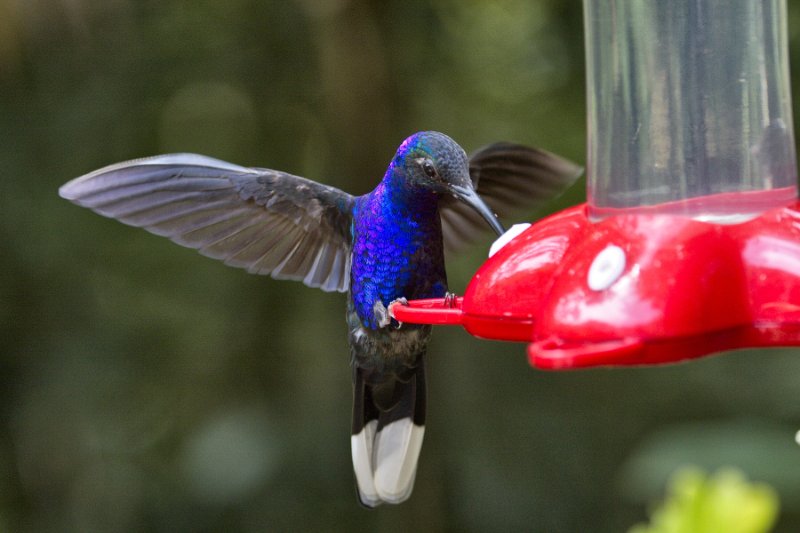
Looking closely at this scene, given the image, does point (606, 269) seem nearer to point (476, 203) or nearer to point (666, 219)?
point (666, 219)

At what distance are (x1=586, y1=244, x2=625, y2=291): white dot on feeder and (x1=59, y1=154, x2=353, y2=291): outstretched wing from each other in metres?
1.41

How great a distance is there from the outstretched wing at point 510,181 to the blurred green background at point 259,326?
879 millimetres

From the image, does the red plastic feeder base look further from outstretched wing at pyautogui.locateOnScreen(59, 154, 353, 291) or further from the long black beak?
outstretched wing at pyautogui.locateOnScreen(59, 154, 353, 291)

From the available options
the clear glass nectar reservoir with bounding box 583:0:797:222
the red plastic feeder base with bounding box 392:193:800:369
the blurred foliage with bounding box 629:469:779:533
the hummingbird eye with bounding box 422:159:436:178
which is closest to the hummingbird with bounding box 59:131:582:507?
the hummingbird eye with bounding box 422:159:436:178

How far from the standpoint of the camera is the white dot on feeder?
60.5 inches

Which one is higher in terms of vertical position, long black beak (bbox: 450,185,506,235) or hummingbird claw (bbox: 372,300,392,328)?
long black beak (bbox: 450,185,506,235)

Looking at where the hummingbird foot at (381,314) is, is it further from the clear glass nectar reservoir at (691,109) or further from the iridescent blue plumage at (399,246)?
the clear glass nectar reservoir at (691,109)

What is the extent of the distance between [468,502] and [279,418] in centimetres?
81

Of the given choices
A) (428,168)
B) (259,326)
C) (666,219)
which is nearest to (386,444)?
(428,168)

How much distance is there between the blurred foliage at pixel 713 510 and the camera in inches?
31.4

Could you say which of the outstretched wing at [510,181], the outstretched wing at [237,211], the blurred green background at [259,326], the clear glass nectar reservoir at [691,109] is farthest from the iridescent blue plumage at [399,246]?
the blurred green background at [259,326]

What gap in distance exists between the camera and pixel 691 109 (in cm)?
201

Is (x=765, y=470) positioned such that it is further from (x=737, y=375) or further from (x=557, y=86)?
(x=557, y=86)

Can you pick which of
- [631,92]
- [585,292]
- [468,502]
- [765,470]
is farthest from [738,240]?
[468,502]
